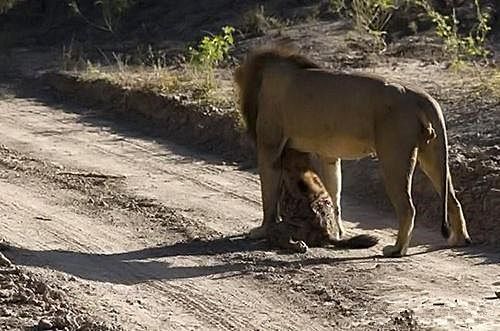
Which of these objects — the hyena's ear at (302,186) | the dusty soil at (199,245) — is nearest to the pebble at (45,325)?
the dusty soil at (199,245)

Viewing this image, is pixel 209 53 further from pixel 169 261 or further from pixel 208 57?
Answer: pixel 169 261

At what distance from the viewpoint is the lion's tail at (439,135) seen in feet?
33.4

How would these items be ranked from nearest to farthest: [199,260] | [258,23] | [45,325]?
[45,325] < [199,260] < [258,23]

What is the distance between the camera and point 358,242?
10672 mm

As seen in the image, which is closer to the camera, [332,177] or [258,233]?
[258,233]

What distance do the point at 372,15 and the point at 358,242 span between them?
1078 cm

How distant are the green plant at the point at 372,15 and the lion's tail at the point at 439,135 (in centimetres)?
966

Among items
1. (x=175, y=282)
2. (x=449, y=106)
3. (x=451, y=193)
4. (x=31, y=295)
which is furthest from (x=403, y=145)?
(x=449, y=106)

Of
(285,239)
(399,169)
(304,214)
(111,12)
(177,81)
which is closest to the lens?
(399,169)

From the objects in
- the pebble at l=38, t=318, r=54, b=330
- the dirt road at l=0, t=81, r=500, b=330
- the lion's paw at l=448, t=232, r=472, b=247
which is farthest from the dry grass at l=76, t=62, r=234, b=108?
the pebble at l=38, t=318, r=54, b=330

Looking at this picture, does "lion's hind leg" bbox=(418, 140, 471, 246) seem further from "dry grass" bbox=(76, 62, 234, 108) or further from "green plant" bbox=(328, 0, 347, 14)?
"green plant" bbox=(328, 0, 347, 14)

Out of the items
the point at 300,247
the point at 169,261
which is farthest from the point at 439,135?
the point at 169,261

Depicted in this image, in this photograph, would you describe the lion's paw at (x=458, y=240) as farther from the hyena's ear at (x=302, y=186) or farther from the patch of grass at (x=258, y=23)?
the patch of grass at (x=258, y=23)

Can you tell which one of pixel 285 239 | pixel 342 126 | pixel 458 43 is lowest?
Result: pixel 285 239
